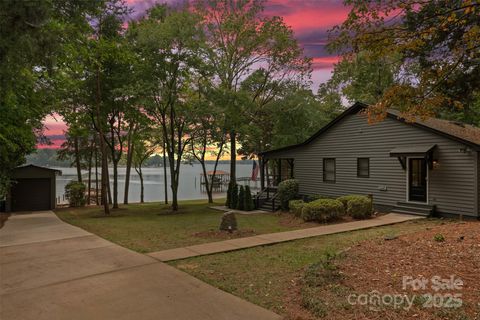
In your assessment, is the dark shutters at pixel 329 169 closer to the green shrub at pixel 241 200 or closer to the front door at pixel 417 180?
the front door at pixel 417 180

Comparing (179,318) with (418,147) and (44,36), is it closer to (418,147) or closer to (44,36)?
(44,36)

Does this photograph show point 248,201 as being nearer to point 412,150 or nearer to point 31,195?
point 412,150

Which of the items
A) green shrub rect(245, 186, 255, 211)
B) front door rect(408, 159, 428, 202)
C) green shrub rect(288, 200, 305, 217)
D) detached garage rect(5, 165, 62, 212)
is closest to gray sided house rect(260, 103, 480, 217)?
front door rect(408, 159, 428, 202)

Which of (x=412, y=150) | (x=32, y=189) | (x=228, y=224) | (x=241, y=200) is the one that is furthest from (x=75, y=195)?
(x=412, y=150)

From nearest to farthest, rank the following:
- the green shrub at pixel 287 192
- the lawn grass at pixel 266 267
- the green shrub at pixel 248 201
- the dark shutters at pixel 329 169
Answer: the lawn grass at pixel 266 267 < the green shrub at pixel 287 192 < the dark shutters at pixel 329 169 < the green shrub at pixel 248 201

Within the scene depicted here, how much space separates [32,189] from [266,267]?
20.9 metres

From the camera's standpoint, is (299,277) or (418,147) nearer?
(299,277)

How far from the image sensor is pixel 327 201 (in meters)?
12.7

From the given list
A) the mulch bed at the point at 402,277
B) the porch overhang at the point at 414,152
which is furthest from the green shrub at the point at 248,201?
the mulch bed at the point at 402,277

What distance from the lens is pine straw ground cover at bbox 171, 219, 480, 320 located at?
4.35 metres

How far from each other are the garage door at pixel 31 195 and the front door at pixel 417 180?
21.8 m

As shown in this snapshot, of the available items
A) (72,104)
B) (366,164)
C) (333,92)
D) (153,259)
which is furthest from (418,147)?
(333,92)

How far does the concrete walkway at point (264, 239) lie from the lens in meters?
7.74

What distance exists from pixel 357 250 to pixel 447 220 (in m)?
6.97
